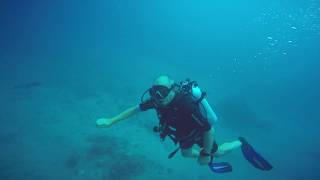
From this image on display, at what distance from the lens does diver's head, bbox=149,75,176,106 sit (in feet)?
14.3

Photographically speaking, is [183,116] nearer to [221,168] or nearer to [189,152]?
[189,152]

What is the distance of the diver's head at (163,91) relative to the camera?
14.3 ft

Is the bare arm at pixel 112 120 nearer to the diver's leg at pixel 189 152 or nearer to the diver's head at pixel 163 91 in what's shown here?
the diver's head at pixel 163 91

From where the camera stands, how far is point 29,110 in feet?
43.2

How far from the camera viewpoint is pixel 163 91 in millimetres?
4340

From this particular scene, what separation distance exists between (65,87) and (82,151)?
22.6 ft

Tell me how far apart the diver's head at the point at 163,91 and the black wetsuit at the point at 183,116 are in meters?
0.10

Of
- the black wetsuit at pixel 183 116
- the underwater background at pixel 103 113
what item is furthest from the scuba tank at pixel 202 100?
the underwater background at pixel 103 113

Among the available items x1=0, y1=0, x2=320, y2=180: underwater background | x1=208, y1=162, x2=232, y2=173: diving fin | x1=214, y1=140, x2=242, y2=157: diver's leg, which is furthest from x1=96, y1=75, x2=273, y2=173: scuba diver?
x1=0, y1=0, x2=320, y2=180: underwater background

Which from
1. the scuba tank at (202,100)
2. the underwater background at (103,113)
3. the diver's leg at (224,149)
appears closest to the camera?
the scuba tank at (202,100)

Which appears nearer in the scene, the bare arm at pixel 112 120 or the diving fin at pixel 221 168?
the bare arm at pixel 112 120

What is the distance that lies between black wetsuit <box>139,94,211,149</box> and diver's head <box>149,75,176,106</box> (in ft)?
0.33

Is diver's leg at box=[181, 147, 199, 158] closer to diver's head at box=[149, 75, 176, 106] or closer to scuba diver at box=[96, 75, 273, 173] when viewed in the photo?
scuba diver at box=[96, 75, 273, 173]

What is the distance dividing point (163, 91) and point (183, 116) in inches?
24.1
